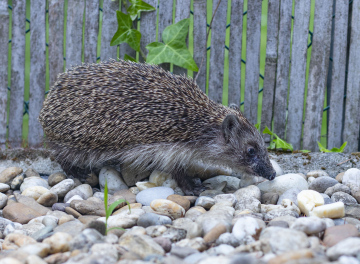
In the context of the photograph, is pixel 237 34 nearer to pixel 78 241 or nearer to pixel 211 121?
pixel 211 121

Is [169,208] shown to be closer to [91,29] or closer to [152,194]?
[152,194]

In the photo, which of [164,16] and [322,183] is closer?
[322,183]

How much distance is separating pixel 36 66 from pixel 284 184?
4.78 m

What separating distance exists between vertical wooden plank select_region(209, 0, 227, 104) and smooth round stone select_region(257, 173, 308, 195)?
2352 mm

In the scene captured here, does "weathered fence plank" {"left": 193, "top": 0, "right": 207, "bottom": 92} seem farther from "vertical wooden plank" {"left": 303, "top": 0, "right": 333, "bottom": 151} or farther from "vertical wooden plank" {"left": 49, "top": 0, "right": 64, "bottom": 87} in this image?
"vertical wooden plank" {"left": 49, "top": 0, "right": 64, "bottom": 87}

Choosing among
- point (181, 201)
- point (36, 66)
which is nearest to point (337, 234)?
point (181, 201)

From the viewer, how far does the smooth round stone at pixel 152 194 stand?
189 inches

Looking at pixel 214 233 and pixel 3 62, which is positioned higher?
pixel 3 62

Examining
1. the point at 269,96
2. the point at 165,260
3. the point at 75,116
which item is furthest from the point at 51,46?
the point at 165,260

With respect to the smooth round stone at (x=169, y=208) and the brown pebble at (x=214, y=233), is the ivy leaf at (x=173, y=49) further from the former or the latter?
the brown pebble at (x=214, y=233)

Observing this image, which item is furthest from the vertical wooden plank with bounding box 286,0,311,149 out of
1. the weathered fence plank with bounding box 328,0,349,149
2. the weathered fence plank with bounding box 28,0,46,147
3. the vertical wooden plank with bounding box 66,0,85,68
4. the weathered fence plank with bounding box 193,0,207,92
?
the weathered fence plank with bounding box 28,0,46,147

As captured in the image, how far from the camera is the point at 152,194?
4.88 meters

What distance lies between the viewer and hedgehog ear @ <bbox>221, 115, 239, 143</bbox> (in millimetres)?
5148

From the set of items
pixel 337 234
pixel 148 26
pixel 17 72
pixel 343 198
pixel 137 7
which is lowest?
pixel 343 198
